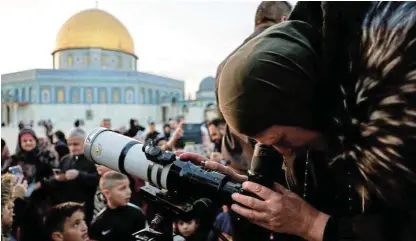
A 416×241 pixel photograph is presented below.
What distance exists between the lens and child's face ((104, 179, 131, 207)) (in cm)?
239

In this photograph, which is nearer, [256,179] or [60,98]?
[256,179]

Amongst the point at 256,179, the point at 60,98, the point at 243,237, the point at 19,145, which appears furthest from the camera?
the point at 60,98

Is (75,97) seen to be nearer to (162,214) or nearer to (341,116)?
(162,214)

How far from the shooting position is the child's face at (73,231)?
2131 mm

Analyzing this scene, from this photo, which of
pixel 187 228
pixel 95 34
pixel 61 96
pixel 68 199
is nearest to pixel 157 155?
pixel 187 228

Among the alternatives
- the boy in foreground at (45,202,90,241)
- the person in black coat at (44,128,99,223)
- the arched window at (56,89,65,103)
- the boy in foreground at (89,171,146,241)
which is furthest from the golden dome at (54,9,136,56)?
the boy in foreground at (45,202,90,241)

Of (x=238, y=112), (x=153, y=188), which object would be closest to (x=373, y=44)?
(x=238, y=112)

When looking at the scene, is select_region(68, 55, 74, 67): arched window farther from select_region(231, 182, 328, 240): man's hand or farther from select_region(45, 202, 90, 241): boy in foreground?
select_region(231, 182, 328, 240): man's hand

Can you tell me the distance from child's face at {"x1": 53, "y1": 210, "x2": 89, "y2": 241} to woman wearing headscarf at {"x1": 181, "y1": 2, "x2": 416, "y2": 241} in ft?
4.71

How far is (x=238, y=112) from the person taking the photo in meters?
0.87

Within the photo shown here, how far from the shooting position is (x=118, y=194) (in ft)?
7.91

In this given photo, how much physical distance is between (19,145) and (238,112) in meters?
3.13

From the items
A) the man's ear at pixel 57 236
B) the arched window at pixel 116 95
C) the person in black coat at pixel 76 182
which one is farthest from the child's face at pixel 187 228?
the arched window at pixel 116 95

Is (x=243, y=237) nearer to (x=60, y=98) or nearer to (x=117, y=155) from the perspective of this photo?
(x=117, y=155)
